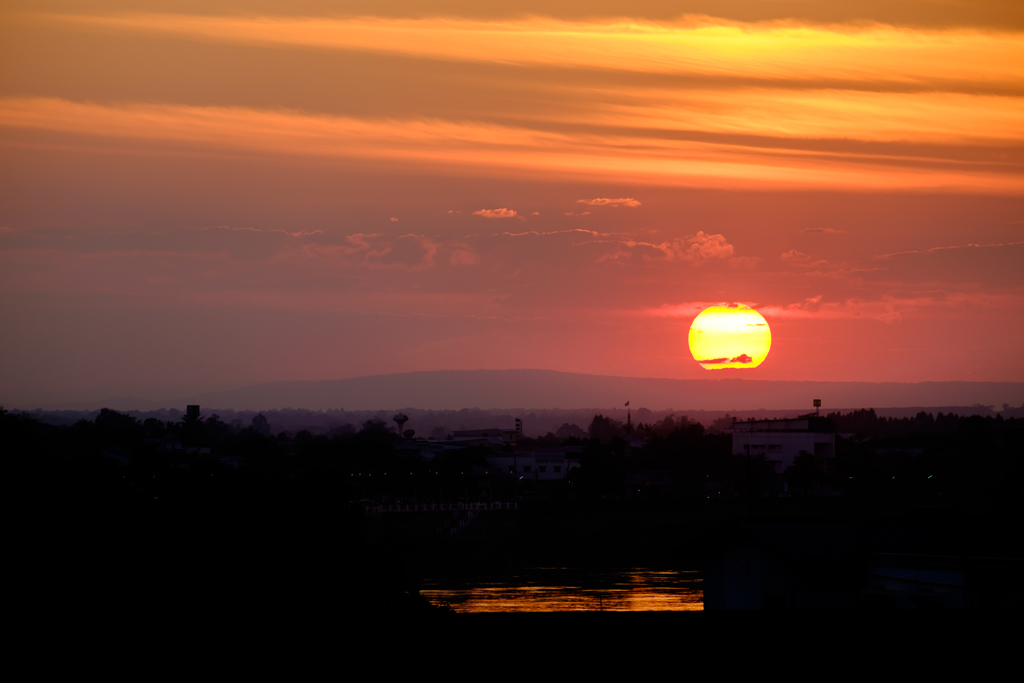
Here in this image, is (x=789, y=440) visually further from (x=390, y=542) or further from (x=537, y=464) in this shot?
(x=390, y=542)

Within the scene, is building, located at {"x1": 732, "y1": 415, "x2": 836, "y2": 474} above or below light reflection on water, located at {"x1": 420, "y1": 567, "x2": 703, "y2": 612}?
above

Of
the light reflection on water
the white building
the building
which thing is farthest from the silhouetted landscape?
the white building

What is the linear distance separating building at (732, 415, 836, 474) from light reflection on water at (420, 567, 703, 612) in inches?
2494

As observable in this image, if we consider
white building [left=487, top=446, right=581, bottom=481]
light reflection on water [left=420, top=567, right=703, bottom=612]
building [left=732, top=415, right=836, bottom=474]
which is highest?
building [left=732, top=415, right=836, bottom=474]

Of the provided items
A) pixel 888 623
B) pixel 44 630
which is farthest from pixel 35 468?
pixel 888 623

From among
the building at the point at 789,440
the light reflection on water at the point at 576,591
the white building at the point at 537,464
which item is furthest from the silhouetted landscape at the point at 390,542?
the white building at the point at 537,464

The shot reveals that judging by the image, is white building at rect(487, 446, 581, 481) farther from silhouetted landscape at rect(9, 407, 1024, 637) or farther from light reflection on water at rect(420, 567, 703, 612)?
light reflection on water at rect(420, 567, 703, 612)

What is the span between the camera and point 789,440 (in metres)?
137

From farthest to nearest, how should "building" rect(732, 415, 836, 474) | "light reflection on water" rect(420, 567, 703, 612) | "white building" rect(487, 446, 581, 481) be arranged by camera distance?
"white building" rect(487, 446, 581, 481) < "building" rect(732, 415, 836, 474) < "light reflection on water" rect(420, 567, 703, 612)

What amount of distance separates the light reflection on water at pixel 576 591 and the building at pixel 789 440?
6334 cm

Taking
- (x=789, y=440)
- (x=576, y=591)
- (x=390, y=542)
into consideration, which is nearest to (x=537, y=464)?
(x=789, y=440)

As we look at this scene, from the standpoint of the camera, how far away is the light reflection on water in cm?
5331

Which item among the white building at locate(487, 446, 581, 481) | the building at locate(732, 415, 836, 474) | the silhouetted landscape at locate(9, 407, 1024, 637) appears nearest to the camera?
the silhouetted landscape at locate(9, 407, 1024, 637)

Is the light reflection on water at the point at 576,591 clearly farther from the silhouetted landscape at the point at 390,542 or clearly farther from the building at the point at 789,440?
the building at the point at 789,440
